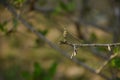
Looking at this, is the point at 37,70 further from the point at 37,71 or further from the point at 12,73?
the point at 12,73

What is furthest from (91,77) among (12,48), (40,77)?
(40,77)

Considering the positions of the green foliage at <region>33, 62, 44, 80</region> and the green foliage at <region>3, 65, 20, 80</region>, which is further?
the green foliage at <region>3, 65, 20, 80</region>

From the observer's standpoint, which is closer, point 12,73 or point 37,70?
point 37,70

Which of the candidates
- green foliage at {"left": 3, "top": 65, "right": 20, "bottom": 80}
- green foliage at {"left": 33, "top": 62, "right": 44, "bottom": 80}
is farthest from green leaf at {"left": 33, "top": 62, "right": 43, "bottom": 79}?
green foliage at {"left": 3, "top": 65, "right": 20, "bottom": 80}

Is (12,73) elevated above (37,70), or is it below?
below

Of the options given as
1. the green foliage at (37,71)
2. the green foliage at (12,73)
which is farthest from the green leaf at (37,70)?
the green foliage at (12,73)

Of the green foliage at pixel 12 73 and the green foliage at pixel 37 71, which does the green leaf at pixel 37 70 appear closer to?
the green foliage at pixel 37 71

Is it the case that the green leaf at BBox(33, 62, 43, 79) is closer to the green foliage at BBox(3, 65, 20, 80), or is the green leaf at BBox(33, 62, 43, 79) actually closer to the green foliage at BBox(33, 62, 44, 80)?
the green foliage at BBox(33, 62, 44, 80)

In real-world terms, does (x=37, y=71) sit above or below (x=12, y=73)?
above

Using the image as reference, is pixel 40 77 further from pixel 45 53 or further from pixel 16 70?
pixel 45 53

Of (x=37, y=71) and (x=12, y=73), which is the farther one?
(x=12, y=73)

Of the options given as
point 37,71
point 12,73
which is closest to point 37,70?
point 37,71
